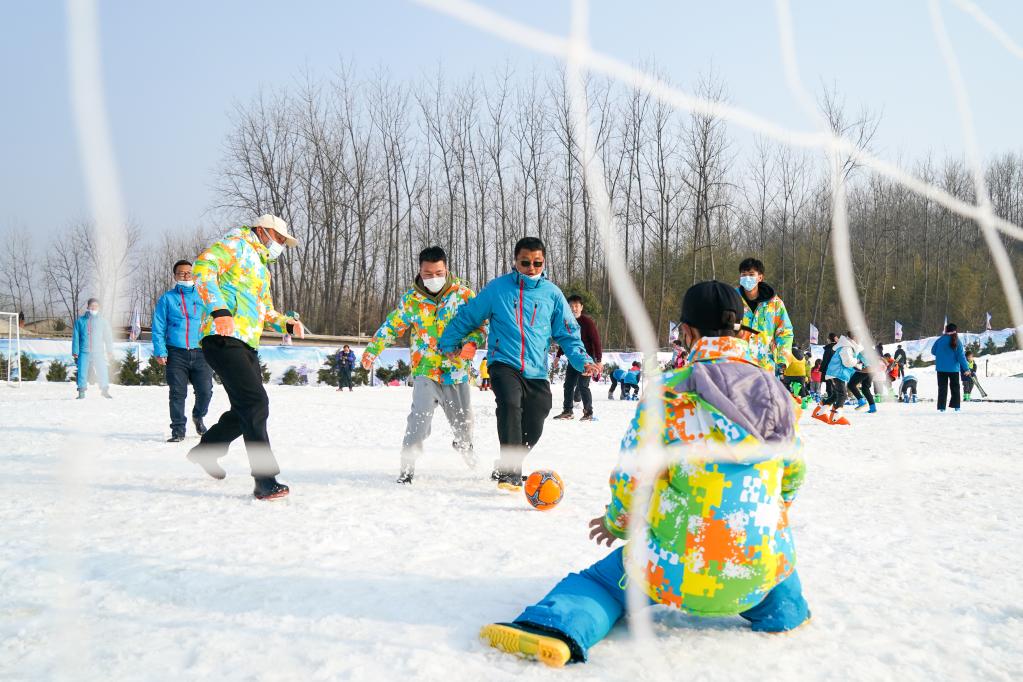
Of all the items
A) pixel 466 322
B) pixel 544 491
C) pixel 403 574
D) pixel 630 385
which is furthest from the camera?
pixel 630 385

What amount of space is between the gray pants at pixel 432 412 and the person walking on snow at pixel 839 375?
A: 7740 millimetres

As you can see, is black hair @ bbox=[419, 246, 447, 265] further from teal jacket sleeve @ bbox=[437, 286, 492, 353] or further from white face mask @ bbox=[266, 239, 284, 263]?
white face mask @ bbox=[266, 239, 284, 263]

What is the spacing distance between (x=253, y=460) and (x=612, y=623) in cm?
300

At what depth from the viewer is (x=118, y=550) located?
348cm

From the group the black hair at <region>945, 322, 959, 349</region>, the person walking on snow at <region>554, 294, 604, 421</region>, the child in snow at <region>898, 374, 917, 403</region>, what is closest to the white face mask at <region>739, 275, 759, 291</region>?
the person walking on snow at <region>554, 294, 604, 421</region>

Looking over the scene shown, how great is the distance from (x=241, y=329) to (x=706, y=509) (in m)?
3.52

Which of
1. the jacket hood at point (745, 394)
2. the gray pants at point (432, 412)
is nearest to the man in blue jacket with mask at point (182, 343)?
the gray pants at point (432, 412)

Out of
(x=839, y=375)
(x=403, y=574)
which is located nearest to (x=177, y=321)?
(x=403, y=574)

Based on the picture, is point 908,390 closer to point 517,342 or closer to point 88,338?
point 517,342

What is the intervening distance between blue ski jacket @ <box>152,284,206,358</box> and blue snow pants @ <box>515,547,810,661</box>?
6.62m

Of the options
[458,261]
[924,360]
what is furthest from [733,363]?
Result: [458,261]

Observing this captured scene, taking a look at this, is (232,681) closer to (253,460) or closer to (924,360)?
(253,460)

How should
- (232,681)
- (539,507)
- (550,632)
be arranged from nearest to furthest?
1. (232,681)
2. (550,632)
3. (539,507)

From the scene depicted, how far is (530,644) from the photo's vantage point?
228cm
